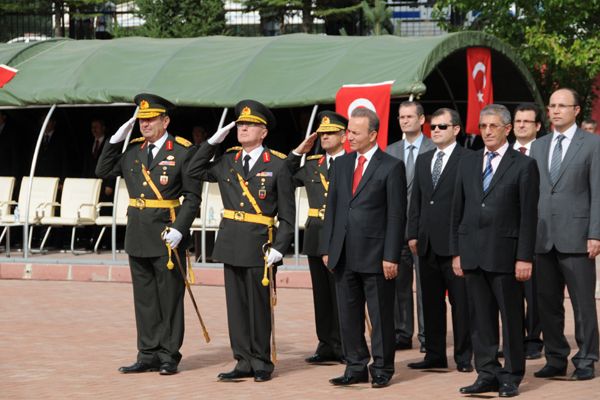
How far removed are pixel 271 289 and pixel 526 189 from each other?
2069mm

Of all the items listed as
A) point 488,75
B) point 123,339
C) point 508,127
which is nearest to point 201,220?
point 488,75

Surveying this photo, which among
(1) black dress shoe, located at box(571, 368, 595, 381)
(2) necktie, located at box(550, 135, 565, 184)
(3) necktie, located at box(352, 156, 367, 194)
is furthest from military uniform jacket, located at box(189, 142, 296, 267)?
(1) black dress shoe, located at box(571, 368, 595, 381)

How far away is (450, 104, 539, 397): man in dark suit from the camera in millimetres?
9656

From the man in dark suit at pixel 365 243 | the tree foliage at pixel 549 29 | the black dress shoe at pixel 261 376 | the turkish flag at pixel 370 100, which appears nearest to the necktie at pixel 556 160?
the man in dark suit at pixel 365 243

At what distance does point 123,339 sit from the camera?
41.4ft

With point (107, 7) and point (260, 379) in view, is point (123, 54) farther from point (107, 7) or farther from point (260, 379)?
point (107, 7)

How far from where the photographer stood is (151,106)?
1074cm

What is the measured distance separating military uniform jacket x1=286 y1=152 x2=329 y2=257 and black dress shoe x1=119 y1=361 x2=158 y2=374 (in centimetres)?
157

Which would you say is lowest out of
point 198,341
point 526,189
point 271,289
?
point 198,341

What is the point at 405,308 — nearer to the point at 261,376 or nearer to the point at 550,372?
the point at 550,372

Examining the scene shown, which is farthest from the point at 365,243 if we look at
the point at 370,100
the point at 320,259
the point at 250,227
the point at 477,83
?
Result: the point at 477,83

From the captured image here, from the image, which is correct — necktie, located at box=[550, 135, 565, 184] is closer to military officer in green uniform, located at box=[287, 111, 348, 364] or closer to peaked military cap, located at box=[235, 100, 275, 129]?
military officer in green uniform, located at box=[287, 111, 348, 364]

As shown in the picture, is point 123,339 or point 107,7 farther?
point 107,7

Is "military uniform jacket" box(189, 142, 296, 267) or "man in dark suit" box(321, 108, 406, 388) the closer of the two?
"man in dark suit" box(321, 108, 406, 388)
